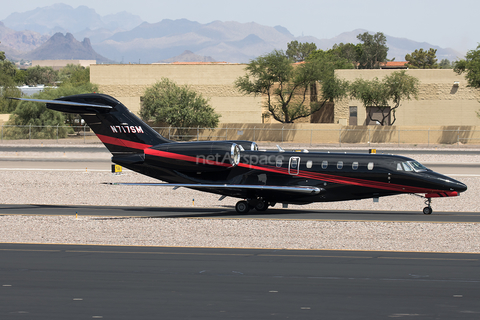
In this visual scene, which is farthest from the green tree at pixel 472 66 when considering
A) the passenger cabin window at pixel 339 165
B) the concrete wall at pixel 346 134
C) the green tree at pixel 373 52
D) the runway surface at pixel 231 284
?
the green tree at pixel 373 52

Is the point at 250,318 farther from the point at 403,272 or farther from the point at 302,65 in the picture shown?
the point at 302,65

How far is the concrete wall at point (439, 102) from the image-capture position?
254 ft

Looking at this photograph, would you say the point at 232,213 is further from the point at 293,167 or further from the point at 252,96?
the point at 252,96

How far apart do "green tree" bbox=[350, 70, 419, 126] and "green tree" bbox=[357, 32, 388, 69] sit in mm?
82915

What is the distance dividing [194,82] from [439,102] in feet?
123

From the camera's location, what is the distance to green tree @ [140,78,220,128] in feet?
242

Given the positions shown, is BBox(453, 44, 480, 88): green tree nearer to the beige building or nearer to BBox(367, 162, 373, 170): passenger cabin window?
the beige building

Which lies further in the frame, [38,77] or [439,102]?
[38,77]

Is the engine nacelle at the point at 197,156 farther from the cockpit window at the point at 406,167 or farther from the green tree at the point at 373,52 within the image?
the green tree at the point at 373,52

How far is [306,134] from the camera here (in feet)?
236

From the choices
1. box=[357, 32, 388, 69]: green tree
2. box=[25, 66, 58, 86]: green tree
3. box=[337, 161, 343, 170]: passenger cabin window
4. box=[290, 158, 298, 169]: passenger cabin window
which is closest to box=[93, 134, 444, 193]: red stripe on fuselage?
box=[290, 158, 298, 169]: passenger cabin window

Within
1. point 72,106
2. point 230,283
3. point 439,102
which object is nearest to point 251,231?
point 230,283

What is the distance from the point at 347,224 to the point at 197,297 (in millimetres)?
11237

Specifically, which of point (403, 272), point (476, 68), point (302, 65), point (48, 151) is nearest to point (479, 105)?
point (476, 68)
